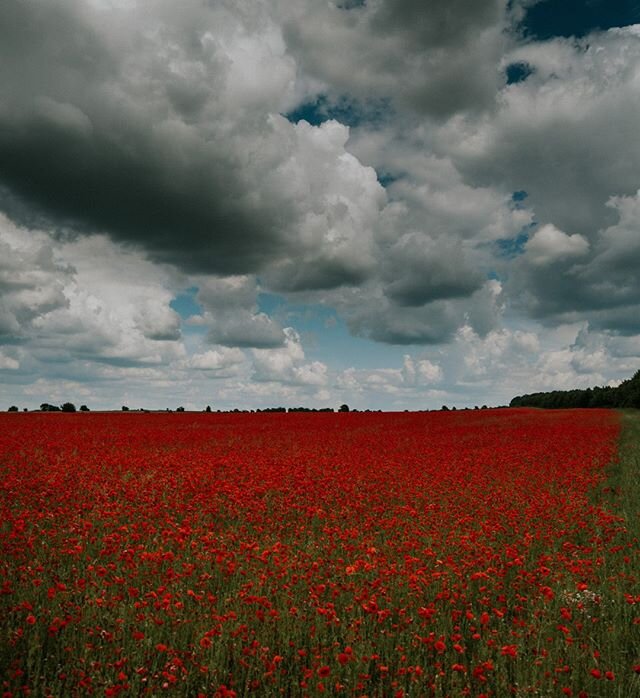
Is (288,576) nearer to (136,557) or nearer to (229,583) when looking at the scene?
(229,583)

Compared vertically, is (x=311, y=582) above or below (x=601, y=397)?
below

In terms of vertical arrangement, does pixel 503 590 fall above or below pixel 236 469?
below

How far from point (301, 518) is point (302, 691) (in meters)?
5.96

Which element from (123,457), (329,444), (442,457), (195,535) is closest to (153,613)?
(195,535)

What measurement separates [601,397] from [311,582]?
112 m

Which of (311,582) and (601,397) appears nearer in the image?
(311,582)

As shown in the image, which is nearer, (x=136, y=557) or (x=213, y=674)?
(x=213, y=674)

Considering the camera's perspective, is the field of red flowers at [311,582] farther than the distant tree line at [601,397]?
No

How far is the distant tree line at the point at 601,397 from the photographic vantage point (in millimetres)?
81938

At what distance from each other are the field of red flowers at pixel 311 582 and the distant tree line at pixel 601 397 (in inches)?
3067

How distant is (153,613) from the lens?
18.5ft

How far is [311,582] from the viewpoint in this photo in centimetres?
636

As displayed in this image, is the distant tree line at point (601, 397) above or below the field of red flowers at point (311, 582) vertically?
above

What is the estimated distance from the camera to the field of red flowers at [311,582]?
4.54m
